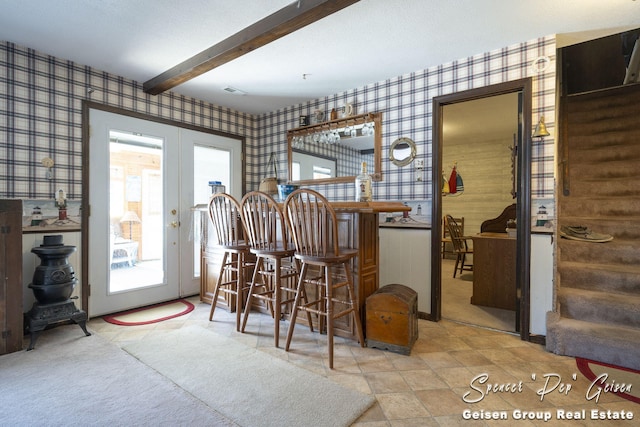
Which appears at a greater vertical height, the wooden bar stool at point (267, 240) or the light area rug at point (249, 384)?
the wooden bar stool at point (267, 240)

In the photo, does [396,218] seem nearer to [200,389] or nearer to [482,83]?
[482,83]

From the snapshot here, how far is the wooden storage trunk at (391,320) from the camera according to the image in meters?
2.25

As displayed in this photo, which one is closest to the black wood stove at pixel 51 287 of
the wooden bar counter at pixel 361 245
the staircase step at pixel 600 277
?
the wooden bar counter at pixel 361 245

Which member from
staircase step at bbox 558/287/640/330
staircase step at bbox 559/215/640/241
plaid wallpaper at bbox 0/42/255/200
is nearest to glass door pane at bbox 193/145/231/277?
plaid wallpaper at bbox 0/42/255/200

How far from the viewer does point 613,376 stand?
6.44ft

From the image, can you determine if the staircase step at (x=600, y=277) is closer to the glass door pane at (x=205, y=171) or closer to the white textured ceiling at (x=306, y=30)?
the white textured ceiling at (x=306, y=30)

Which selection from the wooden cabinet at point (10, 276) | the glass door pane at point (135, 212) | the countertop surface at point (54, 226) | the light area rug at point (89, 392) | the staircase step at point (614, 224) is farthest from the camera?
the glass door pane at point (135, 212)

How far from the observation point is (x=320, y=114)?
3834 millimetres

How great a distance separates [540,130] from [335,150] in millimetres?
2013

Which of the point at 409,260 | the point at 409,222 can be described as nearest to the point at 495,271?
the point at 409,260

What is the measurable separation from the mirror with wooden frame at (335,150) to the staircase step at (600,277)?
6.04 ft

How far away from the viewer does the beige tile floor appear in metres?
1.64

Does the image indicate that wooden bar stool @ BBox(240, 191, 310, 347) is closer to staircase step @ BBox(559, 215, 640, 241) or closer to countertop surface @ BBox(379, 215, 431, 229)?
countertop surface @ BBox(379, 215, 431, 229)

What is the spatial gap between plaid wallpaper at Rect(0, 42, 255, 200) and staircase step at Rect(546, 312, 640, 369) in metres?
4.11
